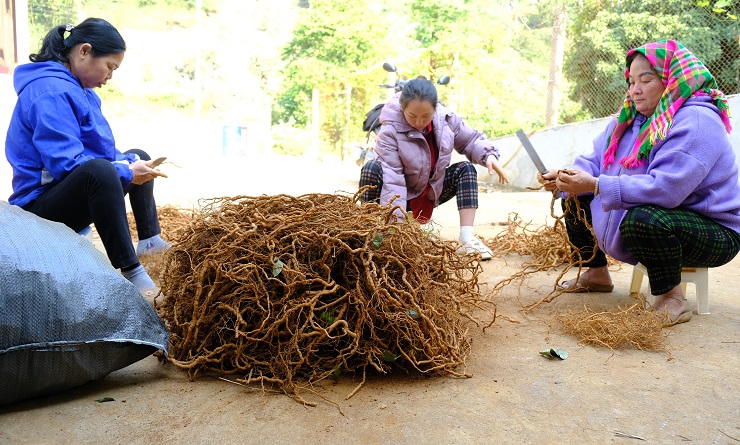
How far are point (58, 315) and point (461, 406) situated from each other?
1106 millimetres

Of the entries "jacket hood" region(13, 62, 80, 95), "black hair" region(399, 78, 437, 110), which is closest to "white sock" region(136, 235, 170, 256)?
"jacket hood" region(13, 62, 80, 95)

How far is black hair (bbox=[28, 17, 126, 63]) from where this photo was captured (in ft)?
8.81

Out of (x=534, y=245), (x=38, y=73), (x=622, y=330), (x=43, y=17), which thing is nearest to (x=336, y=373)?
(x=622, y=330)

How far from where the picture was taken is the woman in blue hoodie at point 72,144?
2.55 metres

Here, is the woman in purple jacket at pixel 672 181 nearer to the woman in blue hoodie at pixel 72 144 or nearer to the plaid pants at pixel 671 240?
the plaid pants at pixel 671 240

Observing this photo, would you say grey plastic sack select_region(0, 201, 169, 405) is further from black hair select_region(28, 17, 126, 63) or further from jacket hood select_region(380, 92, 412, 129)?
jacket hood select_region(380, 92, 412, 129)

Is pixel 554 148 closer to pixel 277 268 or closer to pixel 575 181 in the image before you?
pixel 575 181

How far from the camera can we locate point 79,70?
2.72 meters

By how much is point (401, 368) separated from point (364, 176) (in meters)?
1.73

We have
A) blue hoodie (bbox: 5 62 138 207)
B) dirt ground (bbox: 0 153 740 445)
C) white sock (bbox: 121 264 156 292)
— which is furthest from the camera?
white sock (bbox: 121 264 156 292)

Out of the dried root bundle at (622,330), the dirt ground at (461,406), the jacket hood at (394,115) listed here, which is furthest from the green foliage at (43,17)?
the dried root bundle at (622,330)

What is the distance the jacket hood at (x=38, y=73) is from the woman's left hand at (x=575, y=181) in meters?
2.04

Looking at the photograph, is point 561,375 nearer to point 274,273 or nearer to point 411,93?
point 274,273

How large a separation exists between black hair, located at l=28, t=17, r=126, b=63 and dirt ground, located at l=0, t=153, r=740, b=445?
4.50 feet
